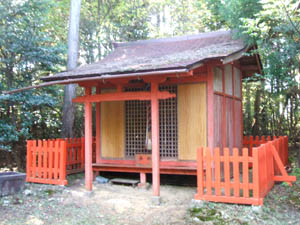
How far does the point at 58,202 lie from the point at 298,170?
7.49 m

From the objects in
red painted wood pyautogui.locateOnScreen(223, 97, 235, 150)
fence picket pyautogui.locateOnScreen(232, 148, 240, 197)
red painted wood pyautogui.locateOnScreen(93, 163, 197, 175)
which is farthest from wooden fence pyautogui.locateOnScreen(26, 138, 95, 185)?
red painted wood pyautogui.locateOnScreen(223, 97, 235, 150)

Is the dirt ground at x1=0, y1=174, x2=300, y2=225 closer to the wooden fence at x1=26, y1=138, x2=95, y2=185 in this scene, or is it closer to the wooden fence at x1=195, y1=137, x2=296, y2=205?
the wooden fence at x1=195, y1=137, x2=296, y2=205

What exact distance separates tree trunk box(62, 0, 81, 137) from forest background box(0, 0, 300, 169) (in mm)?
528

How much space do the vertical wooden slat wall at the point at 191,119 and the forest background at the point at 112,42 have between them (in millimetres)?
1944

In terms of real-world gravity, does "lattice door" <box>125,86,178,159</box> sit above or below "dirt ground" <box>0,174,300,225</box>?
above

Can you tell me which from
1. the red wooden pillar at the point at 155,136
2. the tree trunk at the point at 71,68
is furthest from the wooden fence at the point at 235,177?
the tree trunk at the point at 71,68

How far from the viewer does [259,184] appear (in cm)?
608

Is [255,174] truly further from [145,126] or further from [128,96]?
[145,126]

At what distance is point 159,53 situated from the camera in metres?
9.68

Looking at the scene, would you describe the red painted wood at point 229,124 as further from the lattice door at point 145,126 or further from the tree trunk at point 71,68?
the tree trunk at point 71,68

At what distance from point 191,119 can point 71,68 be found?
6.42 m

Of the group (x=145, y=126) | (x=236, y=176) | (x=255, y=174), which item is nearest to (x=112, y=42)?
(x=145, y=126)

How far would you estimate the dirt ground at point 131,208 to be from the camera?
19.1 feet

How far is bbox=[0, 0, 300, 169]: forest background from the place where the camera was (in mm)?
8164
